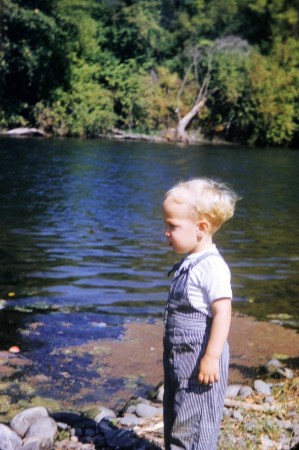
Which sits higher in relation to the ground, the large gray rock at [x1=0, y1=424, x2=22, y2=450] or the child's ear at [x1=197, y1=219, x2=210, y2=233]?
the child's ear at [x1=197, y1=219, x2=210, y2=233]

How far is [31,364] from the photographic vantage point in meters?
5.29

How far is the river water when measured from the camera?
667 cm

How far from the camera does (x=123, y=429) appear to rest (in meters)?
3.81

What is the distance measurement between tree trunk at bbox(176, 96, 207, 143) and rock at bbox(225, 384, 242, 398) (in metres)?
33.5

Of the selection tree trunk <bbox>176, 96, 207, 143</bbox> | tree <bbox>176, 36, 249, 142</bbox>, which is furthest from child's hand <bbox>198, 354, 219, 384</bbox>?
tree <bbox>176, 36, 249, 142</bbox>

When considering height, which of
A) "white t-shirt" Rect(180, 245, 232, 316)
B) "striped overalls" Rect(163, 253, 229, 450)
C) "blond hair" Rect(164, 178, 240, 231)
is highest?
"blond hair" Rect(164, 178, 240, 231)

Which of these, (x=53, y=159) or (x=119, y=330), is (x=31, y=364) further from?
(x=53, y=159)

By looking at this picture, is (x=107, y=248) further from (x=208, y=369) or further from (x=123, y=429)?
(x=208, y=369)

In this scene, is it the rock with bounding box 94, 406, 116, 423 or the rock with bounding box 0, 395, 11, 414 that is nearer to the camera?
the rock with bounding box 94, 406, 116, 423

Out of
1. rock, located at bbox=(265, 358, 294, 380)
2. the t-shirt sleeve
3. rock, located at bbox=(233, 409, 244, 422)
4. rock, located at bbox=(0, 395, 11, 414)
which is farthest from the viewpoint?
rock, located at bbox=(265, 358, 294, 380)

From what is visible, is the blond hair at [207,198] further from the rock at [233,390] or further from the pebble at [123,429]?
the rock at [233,390]

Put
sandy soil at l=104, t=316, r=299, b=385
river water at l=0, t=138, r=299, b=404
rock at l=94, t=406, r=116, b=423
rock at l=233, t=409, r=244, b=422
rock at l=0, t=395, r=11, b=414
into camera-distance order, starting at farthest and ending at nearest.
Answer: river water at l=0, t=138, r=299, b=404 < sandy soil at l=104, t=316, r=299, b=385 < rock at l=0, t=395, r=11, b=414 < rock at l=94, t=406, r=116, b=423 < rock at l=233, t=409, r=244, b=422

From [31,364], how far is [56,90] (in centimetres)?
3497

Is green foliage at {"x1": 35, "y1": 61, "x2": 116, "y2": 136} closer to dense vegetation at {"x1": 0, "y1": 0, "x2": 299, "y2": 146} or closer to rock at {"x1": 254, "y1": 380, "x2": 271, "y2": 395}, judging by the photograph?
dense vegetation at {"x1": 0, "y1": 0, "x2": 299, "y2": 146}
